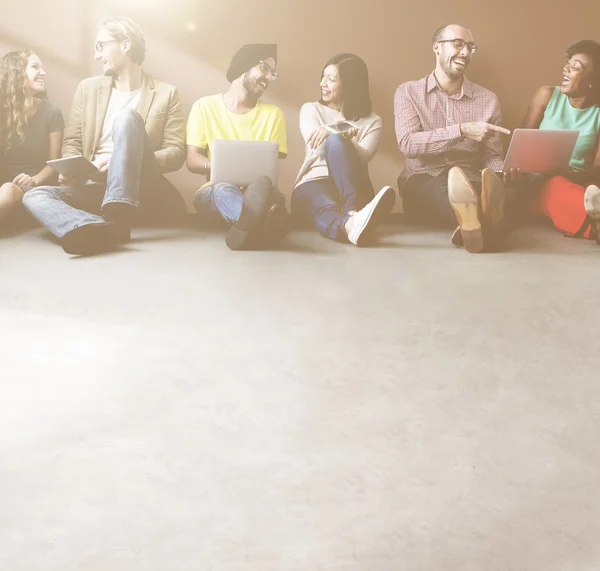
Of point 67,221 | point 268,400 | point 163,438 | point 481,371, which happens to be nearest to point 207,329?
point 268,400

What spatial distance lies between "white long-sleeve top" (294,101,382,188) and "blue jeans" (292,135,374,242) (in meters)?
0.16

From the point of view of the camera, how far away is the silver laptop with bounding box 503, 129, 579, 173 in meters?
2.94

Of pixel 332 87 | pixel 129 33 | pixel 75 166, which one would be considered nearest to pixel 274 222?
pixel 75 166

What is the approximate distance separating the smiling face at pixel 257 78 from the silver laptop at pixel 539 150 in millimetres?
1269

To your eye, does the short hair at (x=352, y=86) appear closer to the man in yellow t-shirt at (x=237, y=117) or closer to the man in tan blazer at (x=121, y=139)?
the man in yellow t-shirt at (x=237, y=117)

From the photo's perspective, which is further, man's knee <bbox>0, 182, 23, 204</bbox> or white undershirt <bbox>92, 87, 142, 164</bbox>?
white undershirt <bbox>92, 87, 142, 164</bbox>

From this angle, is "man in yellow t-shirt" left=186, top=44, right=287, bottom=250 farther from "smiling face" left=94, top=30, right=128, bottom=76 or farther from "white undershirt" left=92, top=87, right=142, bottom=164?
"smiling face" left=94, top=30, right=128, bottom=76

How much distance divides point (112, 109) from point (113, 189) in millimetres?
745

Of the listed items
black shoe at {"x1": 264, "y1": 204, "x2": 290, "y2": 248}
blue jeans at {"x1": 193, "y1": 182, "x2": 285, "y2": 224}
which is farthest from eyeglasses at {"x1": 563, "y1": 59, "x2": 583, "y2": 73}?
black shoe at {"x1": 264, "y1": 204, "x2": 290, "y2": 248}

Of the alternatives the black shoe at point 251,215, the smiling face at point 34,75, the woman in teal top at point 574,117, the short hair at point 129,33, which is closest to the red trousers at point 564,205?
the woman in teal top at point 574,117

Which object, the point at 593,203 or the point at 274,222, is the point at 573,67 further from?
the point at 274,222

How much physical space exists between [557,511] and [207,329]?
101 cm

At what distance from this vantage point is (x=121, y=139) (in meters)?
2.85

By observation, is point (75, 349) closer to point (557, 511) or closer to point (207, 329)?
point (207, 329)
